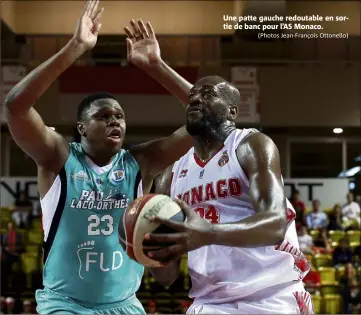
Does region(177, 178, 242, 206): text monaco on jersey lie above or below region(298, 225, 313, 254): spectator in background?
above

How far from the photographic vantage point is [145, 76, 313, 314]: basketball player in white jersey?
284 centimetres

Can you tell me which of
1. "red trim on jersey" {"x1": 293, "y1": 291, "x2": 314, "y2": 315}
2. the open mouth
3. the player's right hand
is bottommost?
"red trim on jersey" {"x1": 293, "y1": 291, "x2": 314, "y2": 315}

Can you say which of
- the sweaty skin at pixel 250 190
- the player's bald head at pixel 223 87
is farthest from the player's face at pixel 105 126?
the player's bald head at pixel 223 87

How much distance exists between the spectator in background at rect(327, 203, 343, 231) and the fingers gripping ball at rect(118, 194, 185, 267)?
418 inches

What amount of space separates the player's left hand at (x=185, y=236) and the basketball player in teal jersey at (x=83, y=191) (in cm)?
133

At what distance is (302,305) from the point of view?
3.06m

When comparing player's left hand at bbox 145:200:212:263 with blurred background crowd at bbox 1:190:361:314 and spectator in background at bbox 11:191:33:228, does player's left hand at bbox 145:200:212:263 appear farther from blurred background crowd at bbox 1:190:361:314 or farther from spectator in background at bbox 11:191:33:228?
spectator in background at bbox 11:191:33:228

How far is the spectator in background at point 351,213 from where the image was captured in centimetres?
1294

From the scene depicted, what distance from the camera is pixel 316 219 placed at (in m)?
12.8

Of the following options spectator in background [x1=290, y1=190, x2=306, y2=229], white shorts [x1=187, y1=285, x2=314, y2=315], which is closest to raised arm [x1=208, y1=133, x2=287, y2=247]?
white shorts [x1=187, y1=285, x2=314, y2=315]

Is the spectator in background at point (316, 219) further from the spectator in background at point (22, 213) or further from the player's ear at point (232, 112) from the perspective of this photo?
the player's ear at point (232, 112)

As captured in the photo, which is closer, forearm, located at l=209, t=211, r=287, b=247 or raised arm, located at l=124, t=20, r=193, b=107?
forearm, located at l=209, t=211, r=287, b=247

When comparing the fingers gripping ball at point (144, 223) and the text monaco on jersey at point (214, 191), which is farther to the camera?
the text monaco on jersey at point (214, 191)

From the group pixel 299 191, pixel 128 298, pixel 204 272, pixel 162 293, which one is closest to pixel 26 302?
pixel 162 293
